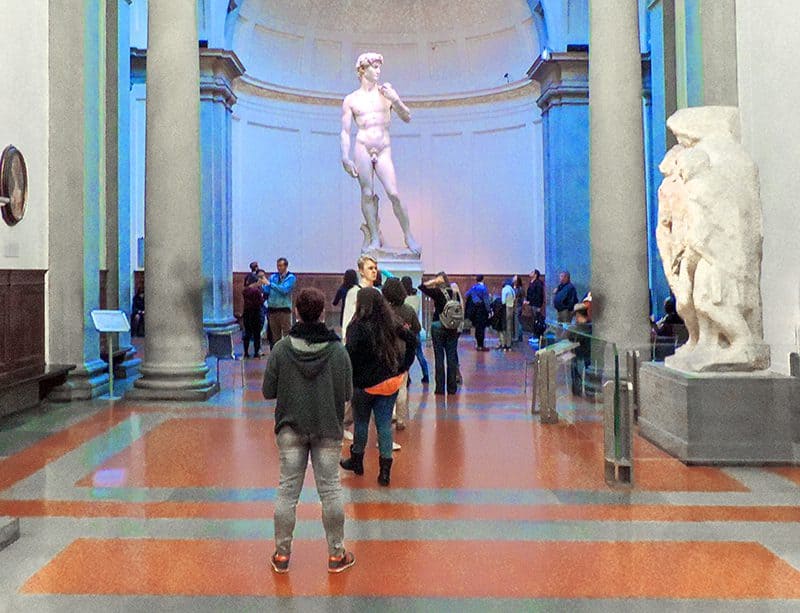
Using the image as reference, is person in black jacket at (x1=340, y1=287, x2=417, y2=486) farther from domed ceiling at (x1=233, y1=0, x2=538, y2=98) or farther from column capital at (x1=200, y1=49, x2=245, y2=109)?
domed ceiling at (x1=233, y1=0, x2=538, y2=98)

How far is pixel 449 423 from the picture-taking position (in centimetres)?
835

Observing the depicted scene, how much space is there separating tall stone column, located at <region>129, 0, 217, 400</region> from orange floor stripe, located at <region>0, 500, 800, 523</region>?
4585mm

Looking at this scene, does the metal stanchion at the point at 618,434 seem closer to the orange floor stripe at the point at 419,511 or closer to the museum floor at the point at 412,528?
the museum floor at the point at 412,528

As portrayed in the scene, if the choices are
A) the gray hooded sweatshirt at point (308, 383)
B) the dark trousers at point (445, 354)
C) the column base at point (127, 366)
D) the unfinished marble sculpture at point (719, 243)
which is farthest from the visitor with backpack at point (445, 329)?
the gray hooded sweatshirt at point (308, 383)

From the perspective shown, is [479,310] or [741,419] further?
[479,310]

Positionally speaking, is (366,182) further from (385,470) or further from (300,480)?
(300,480)

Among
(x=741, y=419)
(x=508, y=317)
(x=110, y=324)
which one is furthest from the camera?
(x=508, y=317)

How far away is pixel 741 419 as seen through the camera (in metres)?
Answer: 6.43

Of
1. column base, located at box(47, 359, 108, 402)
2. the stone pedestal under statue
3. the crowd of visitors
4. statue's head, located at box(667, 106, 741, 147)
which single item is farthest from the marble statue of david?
the stone pedestal under statue

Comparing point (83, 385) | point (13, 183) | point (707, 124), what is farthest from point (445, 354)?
point (13, 183)

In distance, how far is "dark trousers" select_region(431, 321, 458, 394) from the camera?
9867 millimetres

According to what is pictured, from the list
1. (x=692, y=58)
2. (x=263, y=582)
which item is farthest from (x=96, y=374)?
(x=692, y=58)

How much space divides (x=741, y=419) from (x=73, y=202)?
8571 millimetres

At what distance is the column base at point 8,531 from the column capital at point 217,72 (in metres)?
14.0
